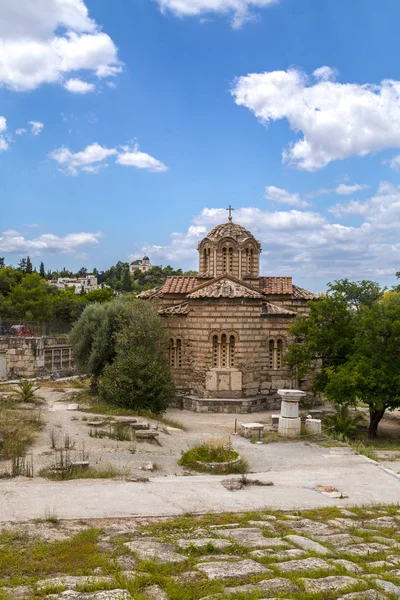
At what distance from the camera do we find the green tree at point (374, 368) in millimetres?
17641

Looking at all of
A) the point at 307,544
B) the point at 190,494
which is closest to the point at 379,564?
the point at 307,544

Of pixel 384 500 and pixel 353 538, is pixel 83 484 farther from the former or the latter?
pixel 384 500

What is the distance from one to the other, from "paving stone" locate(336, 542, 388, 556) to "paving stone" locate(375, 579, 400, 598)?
1072mm

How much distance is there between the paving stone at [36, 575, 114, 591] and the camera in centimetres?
545

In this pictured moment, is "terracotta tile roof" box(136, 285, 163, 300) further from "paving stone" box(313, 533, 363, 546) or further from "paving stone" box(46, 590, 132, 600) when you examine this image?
"paving stone" box(46, 590, 132, 600)

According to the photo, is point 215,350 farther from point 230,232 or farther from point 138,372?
point 230,232

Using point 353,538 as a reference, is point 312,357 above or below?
above

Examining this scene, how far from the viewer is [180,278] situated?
27906 mm

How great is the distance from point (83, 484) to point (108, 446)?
338 centimetres

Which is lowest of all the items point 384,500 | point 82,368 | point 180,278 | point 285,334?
point 384,500

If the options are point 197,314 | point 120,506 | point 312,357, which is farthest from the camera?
point 197,314

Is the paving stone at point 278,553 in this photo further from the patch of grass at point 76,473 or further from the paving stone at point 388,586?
the patch of grass at point 76,473

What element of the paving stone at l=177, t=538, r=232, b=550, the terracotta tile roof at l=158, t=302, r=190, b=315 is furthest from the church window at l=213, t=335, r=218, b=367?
the paving stone at l=177, t=538, r=232, b=550

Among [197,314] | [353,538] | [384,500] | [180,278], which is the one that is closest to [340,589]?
[353,538]
